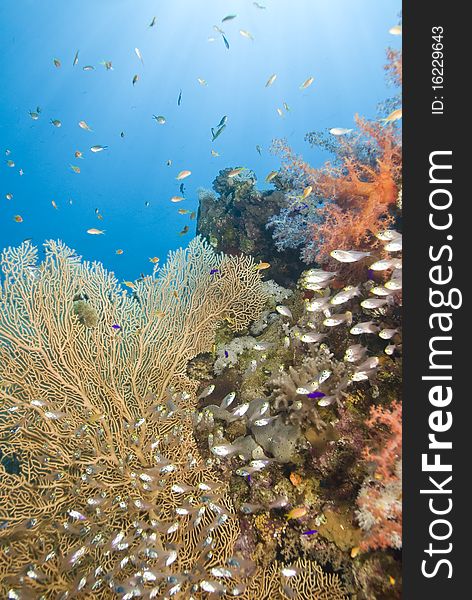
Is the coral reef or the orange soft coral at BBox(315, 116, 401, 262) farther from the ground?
the coral reef

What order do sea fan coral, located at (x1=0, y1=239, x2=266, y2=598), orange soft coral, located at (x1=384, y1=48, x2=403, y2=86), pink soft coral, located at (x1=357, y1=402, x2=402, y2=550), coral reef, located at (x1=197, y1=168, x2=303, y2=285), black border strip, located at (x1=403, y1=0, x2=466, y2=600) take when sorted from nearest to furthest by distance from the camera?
black border strip, located at (x1=403, y1=0, x2=466, y2=600) < pink soft coral, located at (x1=357, y1=402, x2=402, y2=550) < sea fan coral, located at (x1=0, y1=239, x2=266, y2=598) < orange soft coral, located at (x1=384, y1=48, x2=403, y2=86) < coral reef, located at (x1=197, y1=168, x2=303, y2=285)

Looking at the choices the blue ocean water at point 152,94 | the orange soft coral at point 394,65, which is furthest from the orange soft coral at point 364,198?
the blue ocean water at point 152,94

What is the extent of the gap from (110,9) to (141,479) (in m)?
64.6

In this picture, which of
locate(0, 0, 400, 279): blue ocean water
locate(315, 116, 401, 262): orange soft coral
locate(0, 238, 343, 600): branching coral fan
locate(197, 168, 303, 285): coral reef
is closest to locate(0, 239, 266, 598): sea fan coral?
locate(0, 238, 343, 600): branching coral fan

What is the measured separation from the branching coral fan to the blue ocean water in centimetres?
2828

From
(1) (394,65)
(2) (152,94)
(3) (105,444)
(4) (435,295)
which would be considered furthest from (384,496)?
(2) (152,94)

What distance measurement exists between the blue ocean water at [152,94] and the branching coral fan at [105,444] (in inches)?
1113

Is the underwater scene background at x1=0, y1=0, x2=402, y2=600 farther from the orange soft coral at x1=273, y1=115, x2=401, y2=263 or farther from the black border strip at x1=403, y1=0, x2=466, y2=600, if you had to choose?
the black border strip at x1=403, y1=0, x2=466, y2=600

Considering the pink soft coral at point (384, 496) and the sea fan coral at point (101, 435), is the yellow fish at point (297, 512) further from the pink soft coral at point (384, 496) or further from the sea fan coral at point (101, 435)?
the sea fan coral at point (101, 435)

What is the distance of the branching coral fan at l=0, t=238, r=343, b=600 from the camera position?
3.75m

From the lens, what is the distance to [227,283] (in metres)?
6.63

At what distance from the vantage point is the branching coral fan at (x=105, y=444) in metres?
3.75

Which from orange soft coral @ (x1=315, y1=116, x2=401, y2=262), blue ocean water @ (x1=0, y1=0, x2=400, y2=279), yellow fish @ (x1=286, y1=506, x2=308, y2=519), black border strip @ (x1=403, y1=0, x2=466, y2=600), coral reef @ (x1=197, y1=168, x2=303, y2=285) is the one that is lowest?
yellow fish @ (x1=286, y1=506, x2=308, y2=519)

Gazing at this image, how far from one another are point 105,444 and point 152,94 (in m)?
87.7
